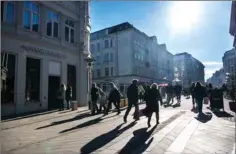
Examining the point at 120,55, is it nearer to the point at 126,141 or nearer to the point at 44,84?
the point at 44,84

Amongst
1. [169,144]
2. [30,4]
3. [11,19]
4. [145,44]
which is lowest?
[169,144]

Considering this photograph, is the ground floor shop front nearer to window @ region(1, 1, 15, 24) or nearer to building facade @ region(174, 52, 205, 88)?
window @ region(1, 1, 15, 24)

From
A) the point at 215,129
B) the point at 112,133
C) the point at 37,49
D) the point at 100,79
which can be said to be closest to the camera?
the point at 112,133

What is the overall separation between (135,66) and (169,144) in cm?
4034

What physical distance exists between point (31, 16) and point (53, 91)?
5.73 metres

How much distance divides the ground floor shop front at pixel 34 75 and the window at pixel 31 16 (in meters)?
1.24

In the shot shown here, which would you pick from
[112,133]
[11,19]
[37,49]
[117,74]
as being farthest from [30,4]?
[117,74]

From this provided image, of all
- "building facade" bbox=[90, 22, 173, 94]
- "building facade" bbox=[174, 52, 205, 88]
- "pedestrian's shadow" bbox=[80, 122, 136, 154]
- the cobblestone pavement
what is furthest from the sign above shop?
"building facade" bbox=[174, 52, 205, 88]

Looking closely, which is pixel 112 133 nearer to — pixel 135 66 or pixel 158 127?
pixel 158 127

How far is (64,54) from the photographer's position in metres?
18.6

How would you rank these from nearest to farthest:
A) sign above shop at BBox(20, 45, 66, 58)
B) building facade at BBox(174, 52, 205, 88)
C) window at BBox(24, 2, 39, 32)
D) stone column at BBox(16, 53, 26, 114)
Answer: stone column at BBox(16, 53, 26, 114), sign above shop at BBox(20, 45, 66, 58), window at BBox(24, 2, 39, 32), building facade at BBox(174, 52, 205, 88)

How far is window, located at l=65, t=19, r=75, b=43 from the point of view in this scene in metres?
19.4

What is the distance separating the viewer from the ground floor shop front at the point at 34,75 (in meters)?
13.9

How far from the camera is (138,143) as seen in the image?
6059 mm
